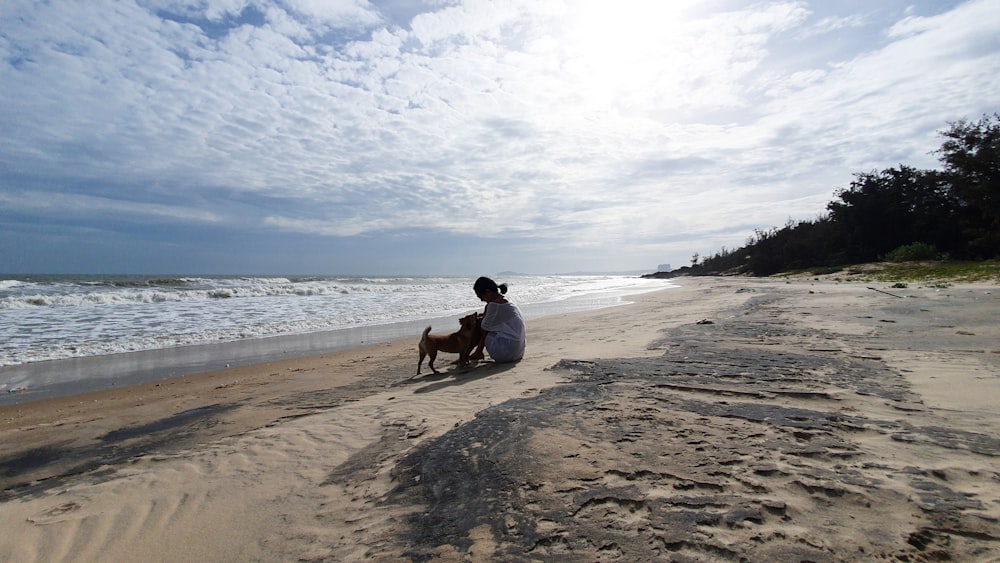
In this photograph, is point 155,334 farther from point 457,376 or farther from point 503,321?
point 503,321

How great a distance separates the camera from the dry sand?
182 cm

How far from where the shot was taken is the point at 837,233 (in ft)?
103

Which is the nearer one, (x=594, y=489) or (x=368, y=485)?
(x=594, y=489)

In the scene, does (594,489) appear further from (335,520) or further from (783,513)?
(335,520)

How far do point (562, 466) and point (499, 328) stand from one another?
384cm

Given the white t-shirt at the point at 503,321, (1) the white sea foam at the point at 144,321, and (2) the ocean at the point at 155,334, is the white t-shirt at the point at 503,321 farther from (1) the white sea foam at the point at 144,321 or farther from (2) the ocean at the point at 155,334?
(1) the white sea foam at the point at 144,321

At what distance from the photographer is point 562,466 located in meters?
2.42

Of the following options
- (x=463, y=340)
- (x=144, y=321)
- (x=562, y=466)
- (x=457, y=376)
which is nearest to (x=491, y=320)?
(x=463, y=340)

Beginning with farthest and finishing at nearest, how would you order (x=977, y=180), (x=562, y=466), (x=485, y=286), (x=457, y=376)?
1. (x=977, y=180)
2. (x=485, y=286)
3. (x=457, y=376)
4. (x=562, y=466)

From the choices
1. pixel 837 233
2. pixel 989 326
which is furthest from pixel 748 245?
pixel 989 326

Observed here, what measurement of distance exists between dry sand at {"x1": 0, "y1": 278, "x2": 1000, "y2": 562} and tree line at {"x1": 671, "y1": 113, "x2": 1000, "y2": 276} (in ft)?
82.2

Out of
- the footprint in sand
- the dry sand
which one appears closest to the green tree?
the dry sand

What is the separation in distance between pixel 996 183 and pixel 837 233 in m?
10.1

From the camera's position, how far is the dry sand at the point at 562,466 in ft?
5.96
